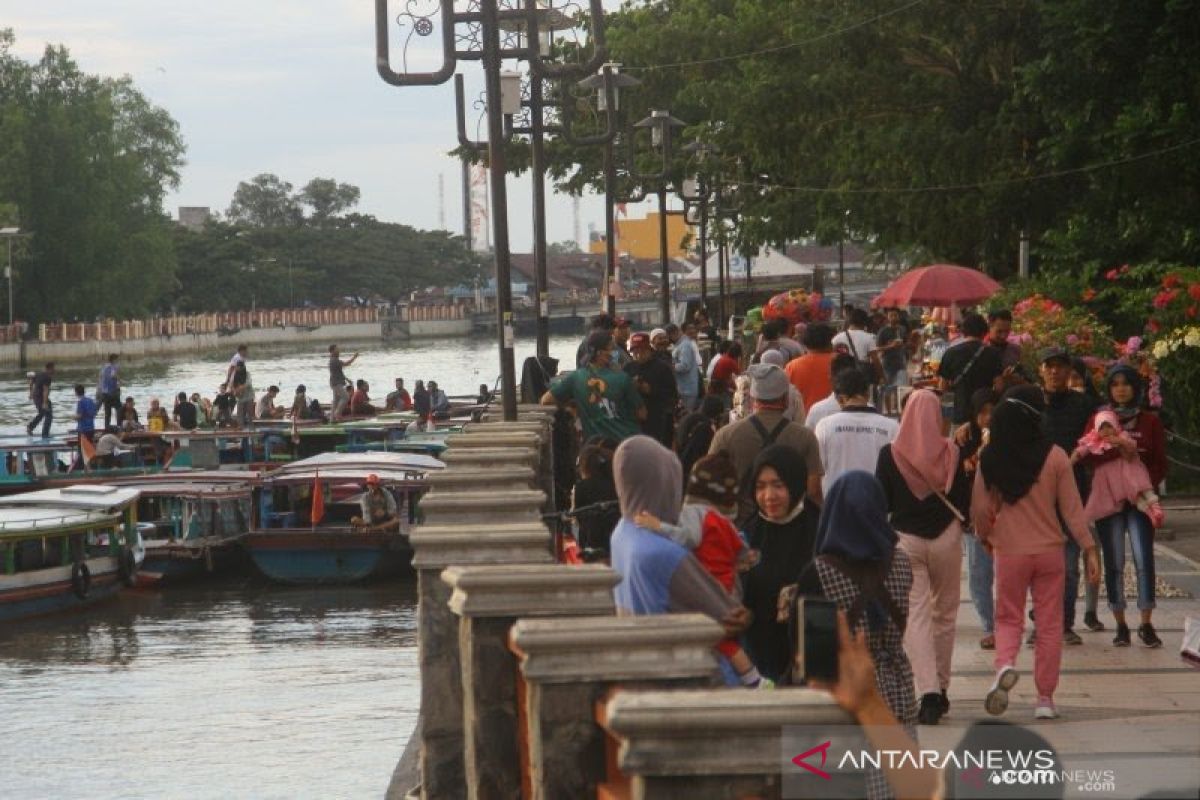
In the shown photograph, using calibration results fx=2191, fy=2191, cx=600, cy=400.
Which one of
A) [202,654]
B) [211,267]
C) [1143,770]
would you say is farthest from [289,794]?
[211,267]

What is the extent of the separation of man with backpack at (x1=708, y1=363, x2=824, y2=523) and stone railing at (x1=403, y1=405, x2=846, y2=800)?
108 centimetres

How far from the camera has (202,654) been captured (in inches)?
1310

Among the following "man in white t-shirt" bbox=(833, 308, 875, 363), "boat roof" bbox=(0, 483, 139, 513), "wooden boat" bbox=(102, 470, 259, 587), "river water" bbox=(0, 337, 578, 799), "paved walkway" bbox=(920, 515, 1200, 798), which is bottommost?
"river water" bbox=(0, 337, 578, 799)

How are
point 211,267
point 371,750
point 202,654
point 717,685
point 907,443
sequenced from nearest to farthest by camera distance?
point 717,685, point 907,443, point 371,750, point 202,654, point 211,267

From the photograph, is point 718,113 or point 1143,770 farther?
point 718,113

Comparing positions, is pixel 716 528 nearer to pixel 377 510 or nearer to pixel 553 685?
pixel 553 685

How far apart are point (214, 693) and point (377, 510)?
435 inches

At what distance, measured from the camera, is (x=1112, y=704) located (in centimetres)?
1036

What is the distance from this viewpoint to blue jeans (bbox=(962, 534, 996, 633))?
11.8m

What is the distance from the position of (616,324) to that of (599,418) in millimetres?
7142

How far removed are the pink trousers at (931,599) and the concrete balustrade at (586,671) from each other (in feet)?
12.2

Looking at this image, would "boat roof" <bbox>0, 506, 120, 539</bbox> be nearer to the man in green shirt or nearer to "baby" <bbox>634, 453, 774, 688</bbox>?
the man in green shirt

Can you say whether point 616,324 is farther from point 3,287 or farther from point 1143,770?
point 3,287

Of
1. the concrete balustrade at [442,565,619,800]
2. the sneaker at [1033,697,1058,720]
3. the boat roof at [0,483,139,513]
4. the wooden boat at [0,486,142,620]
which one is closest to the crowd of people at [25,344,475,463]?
the boat roof at [0,483,139,513]
